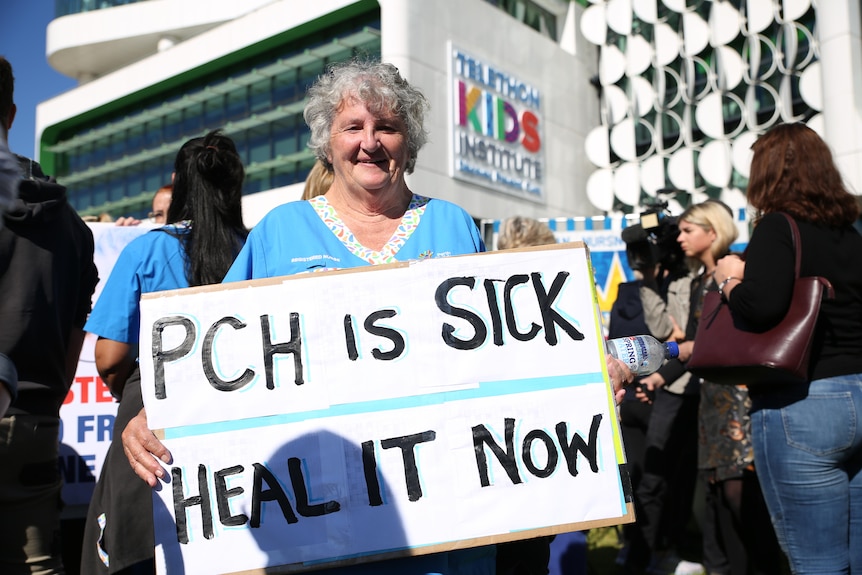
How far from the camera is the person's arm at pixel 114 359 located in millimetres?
2670

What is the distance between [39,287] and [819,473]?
244cm

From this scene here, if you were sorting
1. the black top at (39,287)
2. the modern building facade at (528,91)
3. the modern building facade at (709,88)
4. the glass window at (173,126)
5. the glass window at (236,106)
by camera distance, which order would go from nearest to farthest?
the black top at (39,287), the modern building facade at (709,88), the modern building facade at (528,91), the glass window at (236,106), the glass window at (173,126)

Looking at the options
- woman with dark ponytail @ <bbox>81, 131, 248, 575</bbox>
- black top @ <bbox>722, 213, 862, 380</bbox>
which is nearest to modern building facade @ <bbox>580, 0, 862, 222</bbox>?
black top @ <bbox>722, 213, 862, 380</bbox>

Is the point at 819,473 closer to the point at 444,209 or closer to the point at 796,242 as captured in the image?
the point at 796,242

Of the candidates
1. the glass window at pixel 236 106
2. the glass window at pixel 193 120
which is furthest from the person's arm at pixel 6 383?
the glass window at pixel 193 120

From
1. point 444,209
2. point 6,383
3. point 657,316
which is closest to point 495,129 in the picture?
point 657,316

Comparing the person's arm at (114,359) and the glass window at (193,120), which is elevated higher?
the glass window at (193,120)

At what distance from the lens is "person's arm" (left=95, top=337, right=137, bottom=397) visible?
8.76ft

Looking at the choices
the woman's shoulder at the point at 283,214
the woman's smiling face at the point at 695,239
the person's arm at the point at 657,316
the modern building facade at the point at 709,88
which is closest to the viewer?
the woman's shoulder at the point at 283,214

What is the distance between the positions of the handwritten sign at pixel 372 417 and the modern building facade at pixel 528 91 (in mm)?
16086

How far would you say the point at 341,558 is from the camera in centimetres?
182

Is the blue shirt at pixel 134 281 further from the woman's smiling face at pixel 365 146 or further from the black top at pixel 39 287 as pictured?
the woman's smiling face at pixel 365 146

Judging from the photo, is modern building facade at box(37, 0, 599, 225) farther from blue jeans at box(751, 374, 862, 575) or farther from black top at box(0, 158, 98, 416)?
blue jeans at box(751, 374, 862, 575)

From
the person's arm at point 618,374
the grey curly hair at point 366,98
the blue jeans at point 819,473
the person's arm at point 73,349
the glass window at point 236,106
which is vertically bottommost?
the blue jeans at point 819,473
